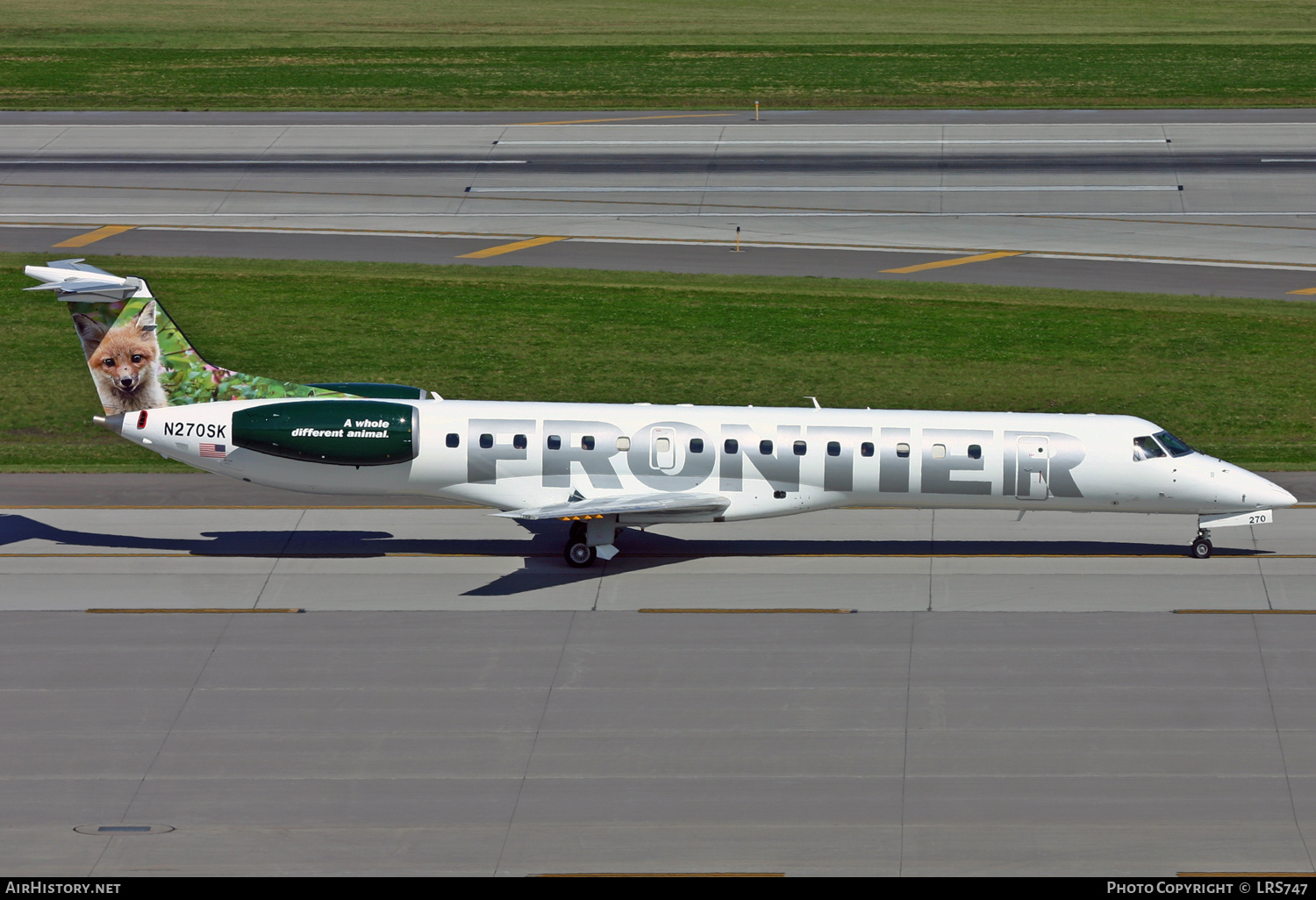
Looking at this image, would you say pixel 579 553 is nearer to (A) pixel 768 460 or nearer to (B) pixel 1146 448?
(A) pixel 768 460

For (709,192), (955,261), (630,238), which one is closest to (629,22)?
(709,192)

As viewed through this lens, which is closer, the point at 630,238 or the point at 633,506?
the point at 633,506

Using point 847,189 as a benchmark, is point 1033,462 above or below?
below

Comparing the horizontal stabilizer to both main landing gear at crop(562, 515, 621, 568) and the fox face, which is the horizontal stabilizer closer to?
the fox face

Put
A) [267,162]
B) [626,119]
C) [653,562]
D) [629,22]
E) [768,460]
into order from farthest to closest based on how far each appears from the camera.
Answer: [629,22]
[626,119]
[267,162]
[653,562]
[768,460]

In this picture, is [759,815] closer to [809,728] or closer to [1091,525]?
[809,728]

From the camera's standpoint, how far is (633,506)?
98.3 ft

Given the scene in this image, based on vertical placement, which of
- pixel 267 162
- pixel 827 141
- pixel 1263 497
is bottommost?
pixel 1263 497

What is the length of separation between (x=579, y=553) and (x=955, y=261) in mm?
26323

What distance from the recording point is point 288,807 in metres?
22.2

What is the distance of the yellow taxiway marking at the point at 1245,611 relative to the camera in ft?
94.6

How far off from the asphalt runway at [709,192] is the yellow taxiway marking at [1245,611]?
23088mm

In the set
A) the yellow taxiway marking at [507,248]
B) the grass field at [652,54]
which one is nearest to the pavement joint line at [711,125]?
the grass field at [652,54]
